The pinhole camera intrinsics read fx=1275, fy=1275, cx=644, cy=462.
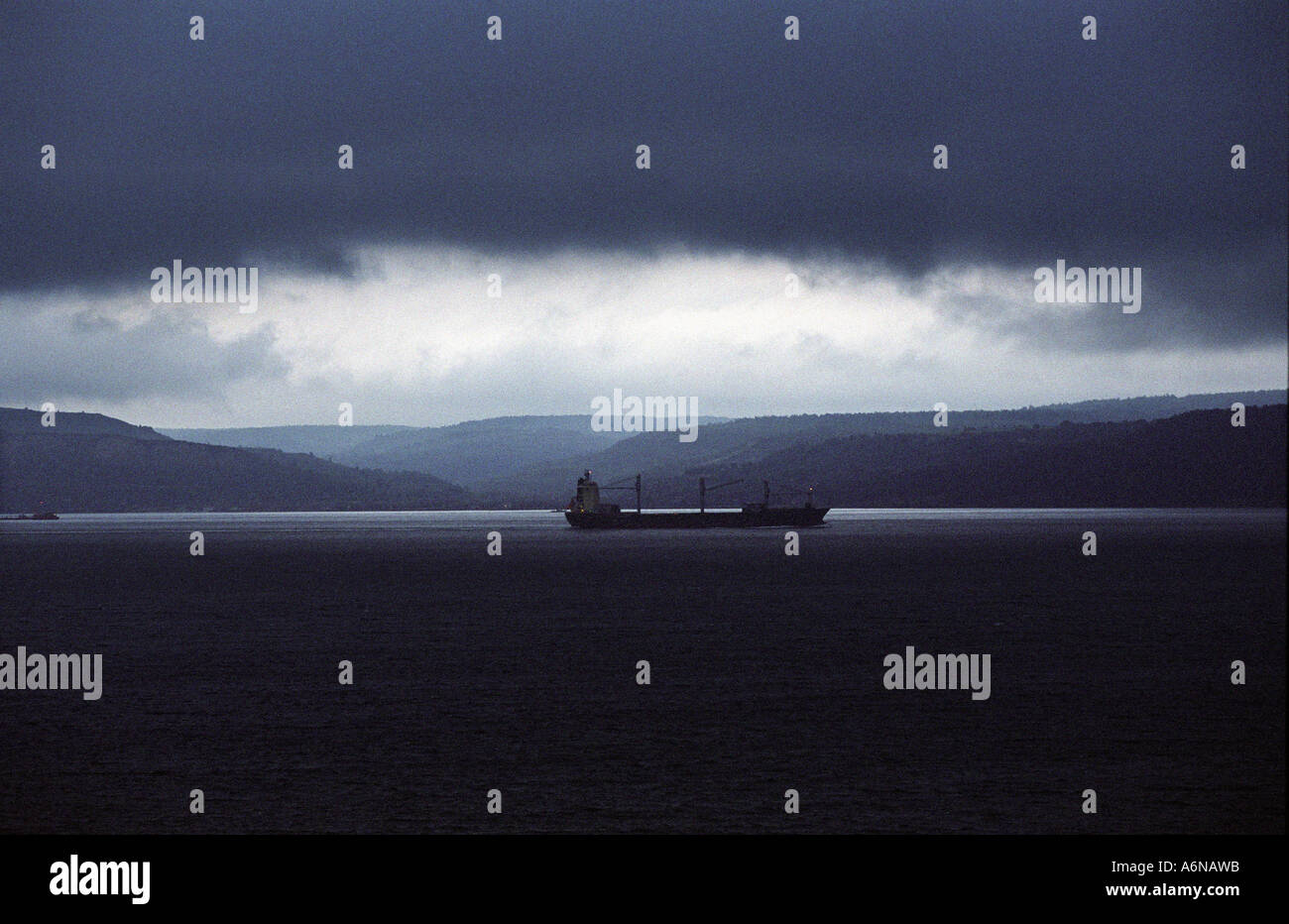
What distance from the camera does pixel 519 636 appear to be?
288 feet

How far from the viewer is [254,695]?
198 ft

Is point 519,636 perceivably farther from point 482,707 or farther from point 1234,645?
point 1234,645

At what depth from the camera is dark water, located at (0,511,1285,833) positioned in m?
37.8

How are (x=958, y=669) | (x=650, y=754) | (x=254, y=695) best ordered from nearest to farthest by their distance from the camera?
(x=650, y=754), (x=254, y=695), (x=958, y=669)

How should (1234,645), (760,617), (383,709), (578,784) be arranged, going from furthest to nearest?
1. (760,617)
2. (1234,645)
3. (383,709)
4. (578,784)

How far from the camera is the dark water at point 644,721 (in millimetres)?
37812

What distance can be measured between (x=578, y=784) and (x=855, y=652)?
133 feet

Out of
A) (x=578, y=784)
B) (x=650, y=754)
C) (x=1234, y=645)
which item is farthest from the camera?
(x=1234, y=645)

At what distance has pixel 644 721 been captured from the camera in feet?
175

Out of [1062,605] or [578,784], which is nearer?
[578,784]

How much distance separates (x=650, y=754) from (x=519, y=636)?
4260 centimetres
